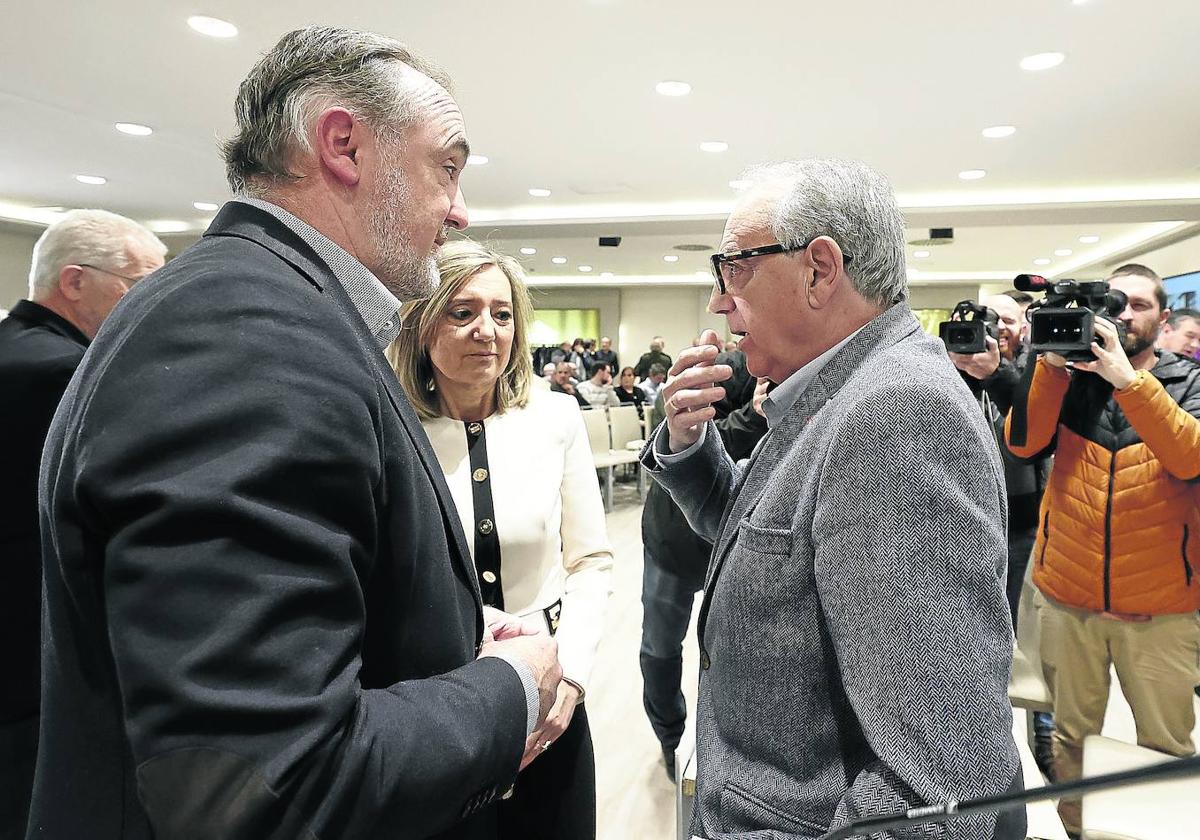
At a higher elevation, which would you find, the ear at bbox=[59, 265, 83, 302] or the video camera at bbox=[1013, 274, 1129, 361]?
the ear at bbox=[59, 265, 83, 302]

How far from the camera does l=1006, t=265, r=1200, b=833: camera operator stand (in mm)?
2033

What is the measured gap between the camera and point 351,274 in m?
0.84

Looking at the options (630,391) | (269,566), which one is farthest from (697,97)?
(630,391)

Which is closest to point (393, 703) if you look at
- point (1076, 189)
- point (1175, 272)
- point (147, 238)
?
point (147, 238)

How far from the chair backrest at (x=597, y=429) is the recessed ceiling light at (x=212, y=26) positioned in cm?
428

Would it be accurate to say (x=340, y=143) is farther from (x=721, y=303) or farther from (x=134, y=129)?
(x=134, y=129)

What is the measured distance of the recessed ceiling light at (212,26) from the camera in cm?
366

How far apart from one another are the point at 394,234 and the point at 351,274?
0.08 metres

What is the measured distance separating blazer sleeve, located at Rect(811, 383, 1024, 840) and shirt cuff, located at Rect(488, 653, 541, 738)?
33cm

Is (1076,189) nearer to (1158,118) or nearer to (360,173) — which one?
(1158,118)

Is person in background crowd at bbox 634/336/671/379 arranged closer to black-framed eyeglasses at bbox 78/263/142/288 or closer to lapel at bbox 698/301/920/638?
black-framed eyeglasses at bbox 78/263/142/288

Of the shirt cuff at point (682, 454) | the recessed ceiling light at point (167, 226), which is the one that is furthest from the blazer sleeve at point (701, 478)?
the recessed ceiling light at point (167, 226)

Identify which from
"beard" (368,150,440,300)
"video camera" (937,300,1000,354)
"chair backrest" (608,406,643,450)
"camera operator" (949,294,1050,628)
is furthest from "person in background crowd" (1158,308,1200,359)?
"chair backrest" (608,406,643,450)

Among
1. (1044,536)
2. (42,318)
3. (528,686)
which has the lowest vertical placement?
(1044,536)
